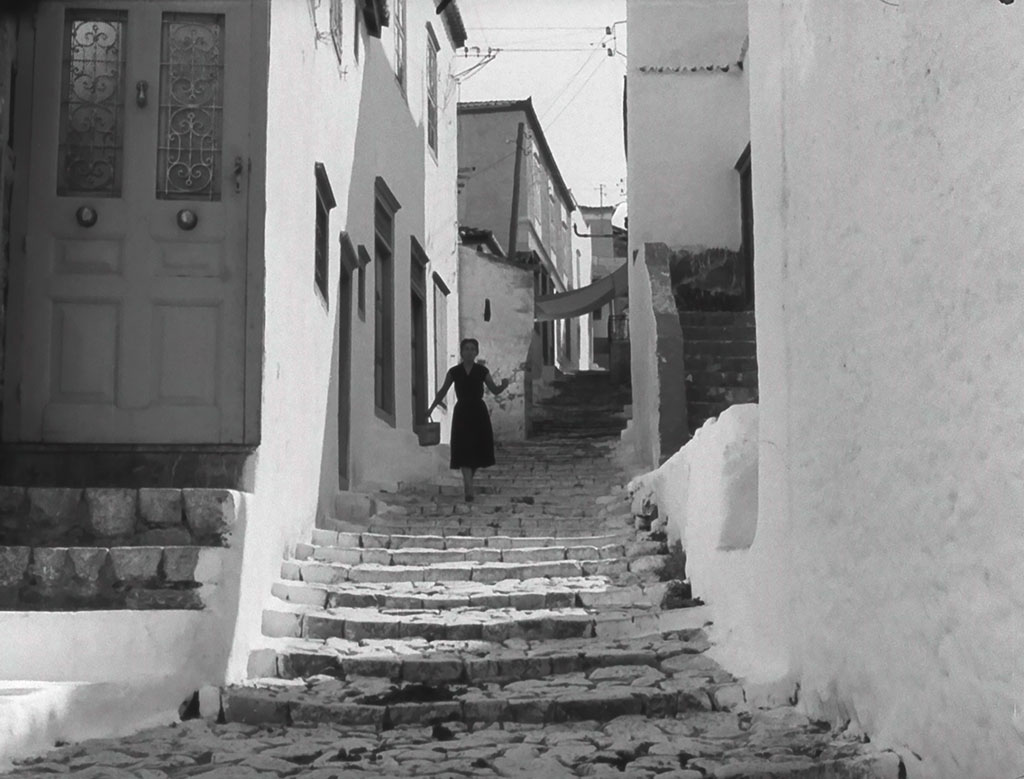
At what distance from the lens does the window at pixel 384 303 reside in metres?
12.8

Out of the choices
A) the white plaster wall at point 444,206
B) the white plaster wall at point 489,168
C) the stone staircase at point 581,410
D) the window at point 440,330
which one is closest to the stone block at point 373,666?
the white plaster wall at point 444,206

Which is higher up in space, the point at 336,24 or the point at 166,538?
the point at 336,24

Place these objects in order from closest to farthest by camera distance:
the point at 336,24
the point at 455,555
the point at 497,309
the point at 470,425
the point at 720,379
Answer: the point at 455,555 → the point at 336,24 → the point at 470,425 → the point at 720,379 → the point at 497,309

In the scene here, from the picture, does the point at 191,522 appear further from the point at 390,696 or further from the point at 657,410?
the point at 657,410

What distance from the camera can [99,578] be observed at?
5871mm

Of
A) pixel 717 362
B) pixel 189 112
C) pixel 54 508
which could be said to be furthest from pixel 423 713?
pixel 717 362

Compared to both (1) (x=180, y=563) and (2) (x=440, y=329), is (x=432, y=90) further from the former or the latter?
(1) (x=180, y=563)

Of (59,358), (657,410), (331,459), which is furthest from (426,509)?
(59,358)

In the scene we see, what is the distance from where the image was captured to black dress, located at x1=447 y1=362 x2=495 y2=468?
35.7ft

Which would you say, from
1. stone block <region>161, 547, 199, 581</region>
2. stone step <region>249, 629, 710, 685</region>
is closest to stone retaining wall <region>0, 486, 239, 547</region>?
stone block <region>161, 547, 199, 581</region>

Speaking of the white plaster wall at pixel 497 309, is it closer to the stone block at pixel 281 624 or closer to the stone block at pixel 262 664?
the stone block at pixel 281 624

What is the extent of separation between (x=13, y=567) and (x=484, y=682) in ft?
7.04

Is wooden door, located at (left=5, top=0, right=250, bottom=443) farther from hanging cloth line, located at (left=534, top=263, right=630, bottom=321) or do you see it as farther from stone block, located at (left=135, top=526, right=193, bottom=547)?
hanging cloth line, located at (left=534, top=263, right=630, bottom=321)

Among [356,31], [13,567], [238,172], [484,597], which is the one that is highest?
[356,31]
